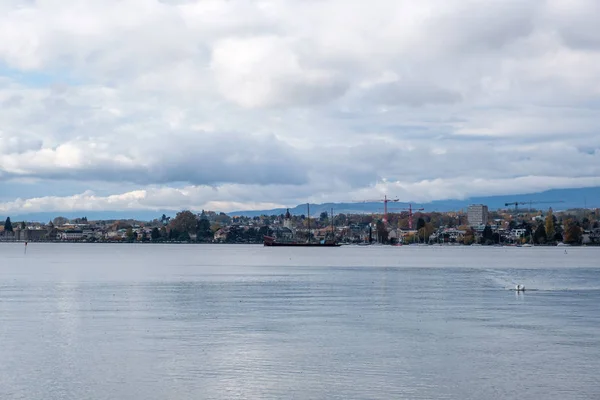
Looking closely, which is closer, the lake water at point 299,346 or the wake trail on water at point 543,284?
the lake water at point 299,346

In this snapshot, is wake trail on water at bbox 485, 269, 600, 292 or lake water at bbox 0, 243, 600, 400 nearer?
lake water at bbox 0, 243, 600, 400

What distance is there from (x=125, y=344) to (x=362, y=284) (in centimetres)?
4089

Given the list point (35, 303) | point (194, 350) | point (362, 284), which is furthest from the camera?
point (362, 284)

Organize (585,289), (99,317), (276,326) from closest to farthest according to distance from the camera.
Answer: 1. (276,326)
2. (99,317)
3. (585,289)

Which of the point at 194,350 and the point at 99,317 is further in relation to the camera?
the point at 99,317

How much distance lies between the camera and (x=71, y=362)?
30453mm

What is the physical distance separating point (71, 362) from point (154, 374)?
383 centimetres

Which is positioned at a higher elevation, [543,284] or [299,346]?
[543,284]

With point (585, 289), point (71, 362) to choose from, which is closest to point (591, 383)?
point (71, 362)

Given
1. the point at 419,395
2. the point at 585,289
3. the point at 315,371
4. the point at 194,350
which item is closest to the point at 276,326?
the point at 194,350

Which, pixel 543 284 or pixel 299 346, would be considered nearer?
pixel 299 346

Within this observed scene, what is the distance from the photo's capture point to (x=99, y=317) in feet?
144

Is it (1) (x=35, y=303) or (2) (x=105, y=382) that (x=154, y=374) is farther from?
(1) (x=35, y=303)

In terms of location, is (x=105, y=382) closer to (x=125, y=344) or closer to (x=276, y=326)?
(x=125, y=344)
